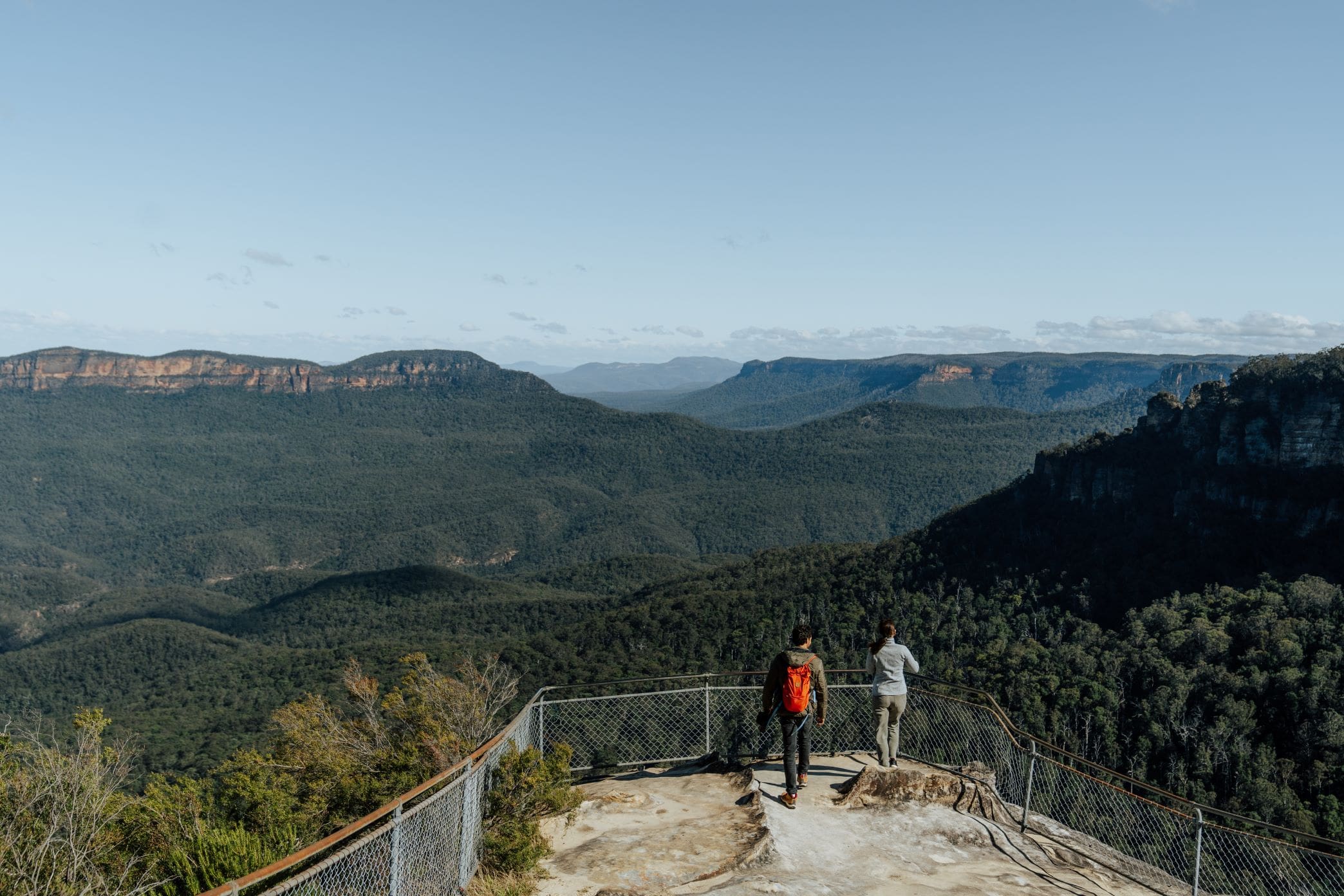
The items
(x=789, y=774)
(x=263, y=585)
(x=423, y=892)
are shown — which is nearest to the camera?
(x=423, y=892)

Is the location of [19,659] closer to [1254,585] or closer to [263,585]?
[263,585]

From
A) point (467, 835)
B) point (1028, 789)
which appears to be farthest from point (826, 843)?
point (467, 835)

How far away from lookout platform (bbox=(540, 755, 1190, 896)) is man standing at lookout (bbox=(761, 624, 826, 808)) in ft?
2.06

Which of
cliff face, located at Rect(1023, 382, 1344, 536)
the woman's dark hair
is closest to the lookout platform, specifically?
the woman's dark hair

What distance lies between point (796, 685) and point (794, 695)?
0.13 metres

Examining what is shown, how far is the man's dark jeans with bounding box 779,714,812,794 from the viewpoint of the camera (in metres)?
10.8

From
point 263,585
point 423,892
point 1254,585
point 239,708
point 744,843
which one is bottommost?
point 263,585

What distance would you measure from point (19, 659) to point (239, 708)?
5233 cm

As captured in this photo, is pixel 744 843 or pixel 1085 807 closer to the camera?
pixel 744 843

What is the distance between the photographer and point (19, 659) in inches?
4141

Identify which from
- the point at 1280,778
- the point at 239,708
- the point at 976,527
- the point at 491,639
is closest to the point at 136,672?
the point at 239,708

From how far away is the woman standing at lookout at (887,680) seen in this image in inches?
457

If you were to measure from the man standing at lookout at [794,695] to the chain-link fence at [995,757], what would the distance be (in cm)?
70

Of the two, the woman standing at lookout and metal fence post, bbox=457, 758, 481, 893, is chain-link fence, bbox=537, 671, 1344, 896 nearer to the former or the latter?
the woman standing at lookout
